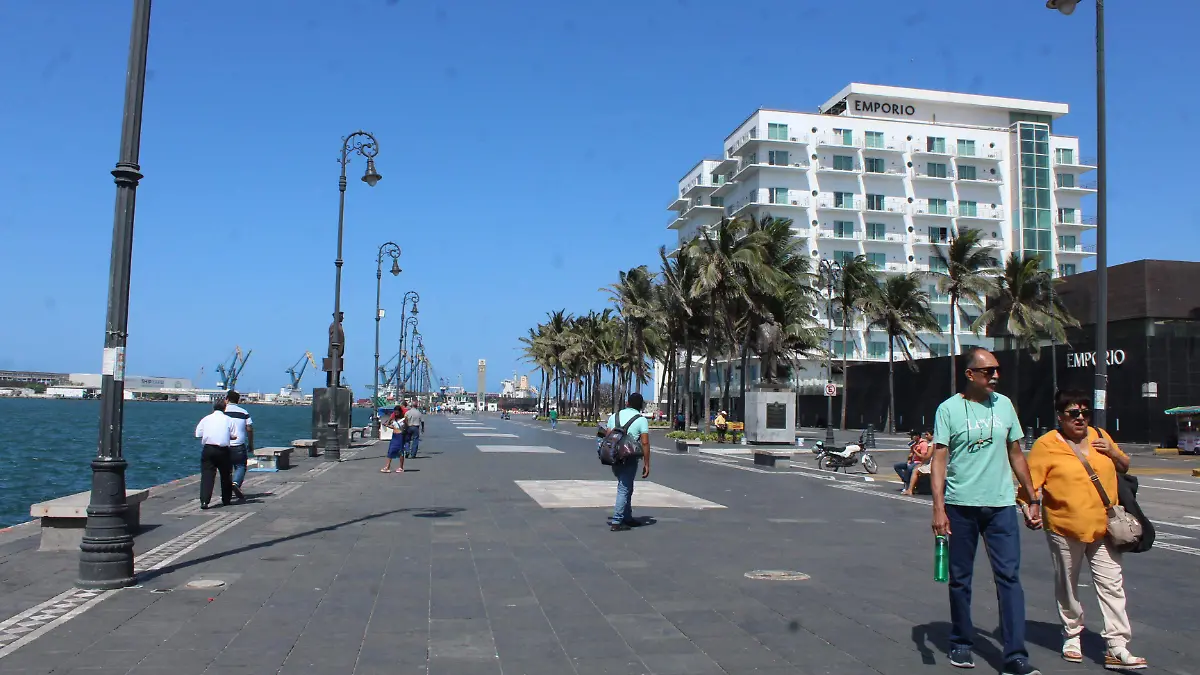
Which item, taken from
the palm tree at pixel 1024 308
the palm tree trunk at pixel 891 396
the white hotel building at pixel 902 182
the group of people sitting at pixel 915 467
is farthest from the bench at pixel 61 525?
the white hotel building at pixel 902 182

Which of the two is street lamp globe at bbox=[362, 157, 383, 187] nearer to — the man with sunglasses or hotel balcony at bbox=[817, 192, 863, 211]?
the man with sunglasses

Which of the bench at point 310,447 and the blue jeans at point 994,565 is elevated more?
the blue jeans at point 994,565

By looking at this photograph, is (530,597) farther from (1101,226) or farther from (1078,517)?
(1101,226)

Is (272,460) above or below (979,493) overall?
below

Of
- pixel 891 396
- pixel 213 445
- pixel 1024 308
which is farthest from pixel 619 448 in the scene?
pixel 891 396

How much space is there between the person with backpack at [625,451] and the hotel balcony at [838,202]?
7195 cm

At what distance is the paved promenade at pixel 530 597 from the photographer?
19.0 ft

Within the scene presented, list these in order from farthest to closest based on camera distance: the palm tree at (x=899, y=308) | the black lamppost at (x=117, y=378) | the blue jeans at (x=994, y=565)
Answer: the palm tree at (x=899, y=308) → the black lamppost at (x=117, y=378) → the blue jeans at (x=994, y=565)

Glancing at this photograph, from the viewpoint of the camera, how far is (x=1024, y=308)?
46.6 m

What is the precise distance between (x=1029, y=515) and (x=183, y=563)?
7522mm

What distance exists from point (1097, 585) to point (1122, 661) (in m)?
0.45

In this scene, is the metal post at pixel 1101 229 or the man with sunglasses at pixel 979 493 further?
the metal post at pixel 1101 229

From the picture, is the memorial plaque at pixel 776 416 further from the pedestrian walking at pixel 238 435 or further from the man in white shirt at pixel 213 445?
the man in white shirt at pixel 213 445

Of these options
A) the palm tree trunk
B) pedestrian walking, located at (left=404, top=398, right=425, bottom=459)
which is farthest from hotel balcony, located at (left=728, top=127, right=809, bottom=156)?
pedestrian walking, located at (left=404, top=398, right=425, bottom=459)
